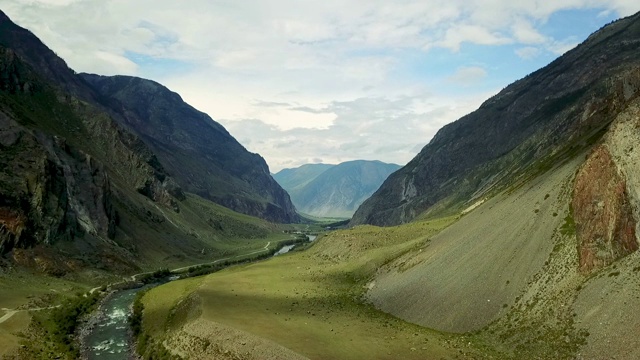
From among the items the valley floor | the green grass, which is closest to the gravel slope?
the valley floor

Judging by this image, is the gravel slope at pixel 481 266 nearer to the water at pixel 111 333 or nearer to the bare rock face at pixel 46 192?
the water at pixel 111 333

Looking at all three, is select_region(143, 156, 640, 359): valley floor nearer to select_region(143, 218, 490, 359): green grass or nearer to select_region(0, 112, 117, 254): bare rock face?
select_region(143, 218, 490, 359): green grass

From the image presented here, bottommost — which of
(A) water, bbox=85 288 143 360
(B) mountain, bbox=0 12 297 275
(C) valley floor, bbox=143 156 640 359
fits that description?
(C) valley floor, bbox=143 156 640 359

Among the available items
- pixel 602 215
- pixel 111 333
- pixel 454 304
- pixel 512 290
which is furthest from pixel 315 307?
pixel 602 215

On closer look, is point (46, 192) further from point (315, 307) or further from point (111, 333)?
point (315, 307)

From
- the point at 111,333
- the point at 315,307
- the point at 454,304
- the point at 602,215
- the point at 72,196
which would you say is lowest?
the point at 454,304
